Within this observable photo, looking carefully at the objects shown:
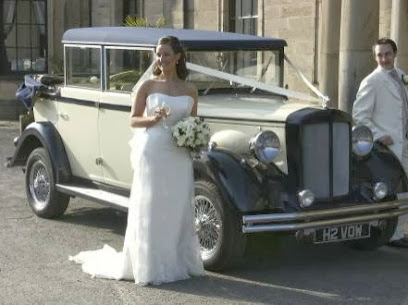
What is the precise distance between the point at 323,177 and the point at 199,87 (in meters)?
1.62

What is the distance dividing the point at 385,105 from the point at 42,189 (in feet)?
12.4

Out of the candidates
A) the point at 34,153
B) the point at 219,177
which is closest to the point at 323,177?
the point at 219,177

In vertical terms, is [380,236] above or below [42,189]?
below

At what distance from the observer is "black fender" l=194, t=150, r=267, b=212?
606 cm

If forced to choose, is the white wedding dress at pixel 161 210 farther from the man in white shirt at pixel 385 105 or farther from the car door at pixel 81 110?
the man in white shirt at pixel 385 105

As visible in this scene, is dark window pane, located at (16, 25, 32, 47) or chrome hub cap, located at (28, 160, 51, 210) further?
dark window pane, located at (16, 25, 32, 47)

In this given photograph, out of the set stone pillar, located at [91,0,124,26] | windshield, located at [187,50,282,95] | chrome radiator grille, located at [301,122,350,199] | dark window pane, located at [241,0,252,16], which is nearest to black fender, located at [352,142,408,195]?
chrome radiator grille, located at [301,122,350,199]

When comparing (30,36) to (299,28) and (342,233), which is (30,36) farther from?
(342,233)

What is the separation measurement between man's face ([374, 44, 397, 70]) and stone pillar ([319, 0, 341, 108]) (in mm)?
4084

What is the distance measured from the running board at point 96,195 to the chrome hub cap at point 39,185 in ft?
1.44

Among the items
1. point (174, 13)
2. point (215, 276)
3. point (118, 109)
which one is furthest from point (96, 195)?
point (174, 13)

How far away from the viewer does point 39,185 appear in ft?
28.4

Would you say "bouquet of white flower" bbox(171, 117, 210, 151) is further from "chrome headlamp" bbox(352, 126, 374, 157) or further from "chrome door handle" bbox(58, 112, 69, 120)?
"chrome door handle" bbox(58, 112, 69, 120)

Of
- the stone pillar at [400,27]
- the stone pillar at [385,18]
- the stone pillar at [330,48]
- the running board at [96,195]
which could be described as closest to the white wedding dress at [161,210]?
the running board at [96,195]
